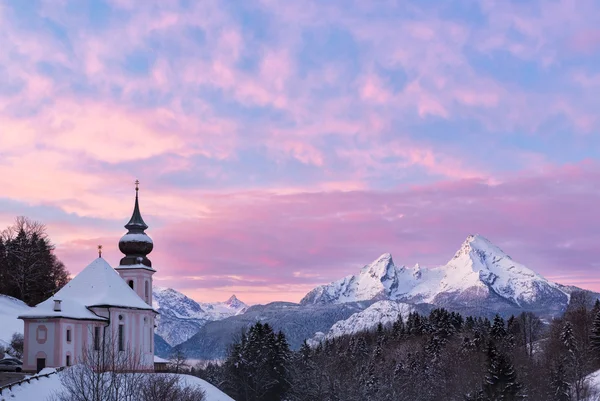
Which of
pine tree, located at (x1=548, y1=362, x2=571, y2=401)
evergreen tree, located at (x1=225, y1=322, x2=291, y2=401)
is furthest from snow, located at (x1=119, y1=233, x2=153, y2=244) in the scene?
pine tree, located at (x1=548, y1=362, x2=571, y2=401)

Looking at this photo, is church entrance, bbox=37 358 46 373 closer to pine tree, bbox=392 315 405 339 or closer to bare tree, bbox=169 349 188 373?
bare tree, bbox=169 349 188 373

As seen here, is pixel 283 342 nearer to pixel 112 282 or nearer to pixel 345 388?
pixel 345 388

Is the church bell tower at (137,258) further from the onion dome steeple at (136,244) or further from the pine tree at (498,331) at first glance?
the pine tree at (498,331)

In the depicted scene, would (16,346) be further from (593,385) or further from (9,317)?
(593,385)

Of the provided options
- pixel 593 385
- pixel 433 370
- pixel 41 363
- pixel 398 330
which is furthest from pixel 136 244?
pixel 398 330

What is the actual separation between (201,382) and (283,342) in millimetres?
27005

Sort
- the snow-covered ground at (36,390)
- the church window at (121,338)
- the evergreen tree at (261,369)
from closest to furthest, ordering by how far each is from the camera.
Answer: the snow-covered ground at (36,390), the church window at (121,338), the evergreen tree at (261,369)

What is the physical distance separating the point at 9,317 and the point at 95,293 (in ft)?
43.8

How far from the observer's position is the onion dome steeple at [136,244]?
308ft

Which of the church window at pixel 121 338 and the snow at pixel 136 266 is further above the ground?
the snow at pixel 136 266

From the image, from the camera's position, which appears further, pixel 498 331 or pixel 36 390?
pixel 498 331

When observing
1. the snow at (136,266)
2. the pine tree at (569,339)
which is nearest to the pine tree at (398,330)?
the pine tree at (569,339)

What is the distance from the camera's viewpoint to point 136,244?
→ 9400cm

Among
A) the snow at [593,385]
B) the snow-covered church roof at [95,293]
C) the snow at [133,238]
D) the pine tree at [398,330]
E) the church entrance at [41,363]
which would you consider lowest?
the snow at [593,385]
